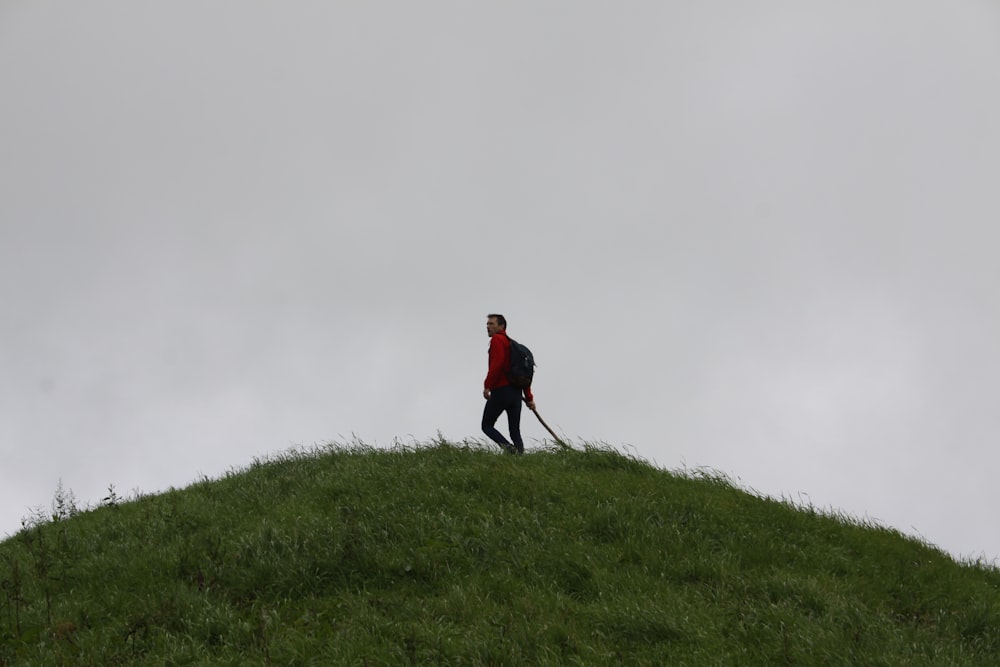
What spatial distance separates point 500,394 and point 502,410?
0.32m

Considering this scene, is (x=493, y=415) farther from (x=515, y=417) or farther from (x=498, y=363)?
(x=498, y=363)

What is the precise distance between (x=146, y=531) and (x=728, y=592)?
709 centimetres

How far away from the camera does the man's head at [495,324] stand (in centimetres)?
1380

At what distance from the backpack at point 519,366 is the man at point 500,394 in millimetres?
75

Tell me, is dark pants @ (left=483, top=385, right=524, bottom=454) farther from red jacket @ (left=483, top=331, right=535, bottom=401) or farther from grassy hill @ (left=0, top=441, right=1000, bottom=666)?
grassy hill @ (left=0, top=441, right=1000, bottom=666)

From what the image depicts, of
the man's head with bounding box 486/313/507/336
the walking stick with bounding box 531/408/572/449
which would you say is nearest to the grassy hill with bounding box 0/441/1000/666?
Answer: the walking stick with bounding box 531/408/572/449

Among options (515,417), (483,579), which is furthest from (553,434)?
(483,579)

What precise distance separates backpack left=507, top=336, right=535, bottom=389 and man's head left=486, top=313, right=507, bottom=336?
458mm

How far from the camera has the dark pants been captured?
13.4 metres

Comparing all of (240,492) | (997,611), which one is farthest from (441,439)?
(997,611)

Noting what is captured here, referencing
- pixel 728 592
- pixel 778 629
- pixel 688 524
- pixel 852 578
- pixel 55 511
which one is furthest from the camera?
pixel 55 511

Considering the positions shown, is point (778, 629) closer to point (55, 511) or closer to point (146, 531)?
point (146, 531)

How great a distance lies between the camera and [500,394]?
13.4 meters

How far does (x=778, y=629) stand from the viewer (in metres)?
7.20
